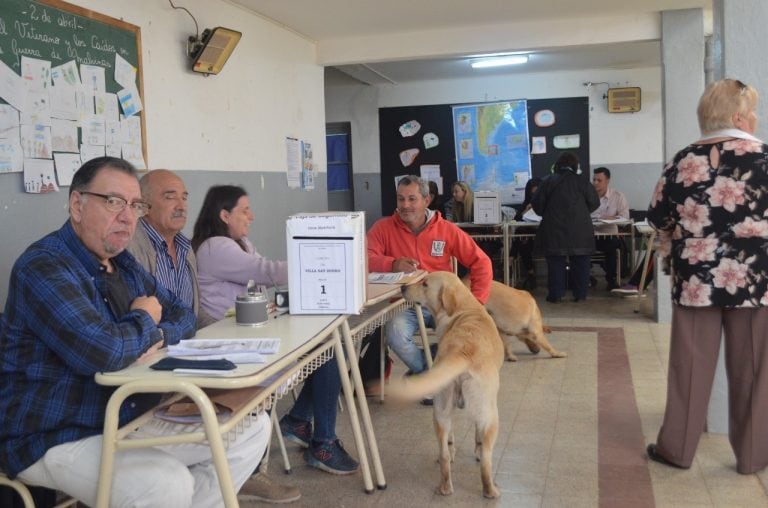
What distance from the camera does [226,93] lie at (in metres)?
5.16

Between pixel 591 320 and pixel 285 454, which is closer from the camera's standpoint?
pixel 285 454

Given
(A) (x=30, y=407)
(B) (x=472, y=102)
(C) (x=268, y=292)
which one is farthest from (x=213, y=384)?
(B) (x=472, y=102)

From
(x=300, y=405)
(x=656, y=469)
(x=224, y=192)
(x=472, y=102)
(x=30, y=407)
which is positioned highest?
(x=472, y=102)

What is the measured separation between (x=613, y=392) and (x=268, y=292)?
2.28m

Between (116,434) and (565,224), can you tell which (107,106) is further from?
(565,224)

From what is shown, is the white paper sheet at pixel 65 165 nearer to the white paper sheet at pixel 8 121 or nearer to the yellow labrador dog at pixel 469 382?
the white paper sheet at pixel 8 121

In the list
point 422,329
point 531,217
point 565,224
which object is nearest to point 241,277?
point 422,329

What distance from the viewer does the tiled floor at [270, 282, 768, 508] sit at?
2.75m

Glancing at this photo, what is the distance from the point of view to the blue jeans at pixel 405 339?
11.9 ft

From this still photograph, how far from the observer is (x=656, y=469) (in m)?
2.99

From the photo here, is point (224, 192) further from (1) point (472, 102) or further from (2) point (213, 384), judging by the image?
(1) point (472, 102)

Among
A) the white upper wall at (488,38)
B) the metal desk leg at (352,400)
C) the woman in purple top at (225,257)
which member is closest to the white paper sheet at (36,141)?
the woman in purple top at (225,257)

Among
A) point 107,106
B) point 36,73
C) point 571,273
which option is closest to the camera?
point 36,73

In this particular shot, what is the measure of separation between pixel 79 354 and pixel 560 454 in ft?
7.18
